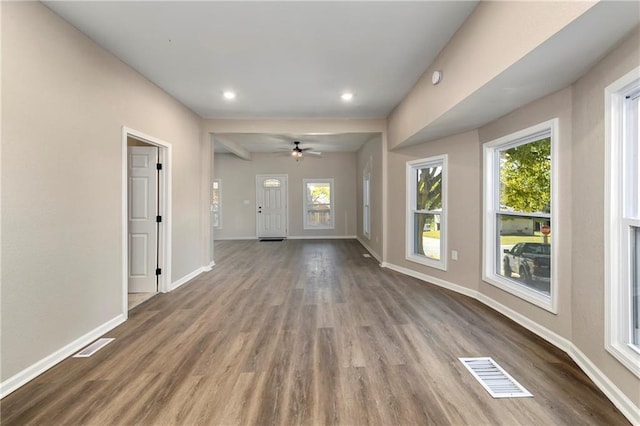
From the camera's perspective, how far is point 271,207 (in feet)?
32.2

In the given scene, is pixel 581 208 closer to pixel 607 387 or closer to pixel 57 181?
pixel 607 387

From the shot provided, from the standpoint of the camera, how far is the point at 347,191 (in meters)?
9.75

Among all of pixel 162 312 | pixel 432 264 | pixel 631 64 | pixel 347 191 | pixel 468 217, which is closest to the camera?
pixel 631 64

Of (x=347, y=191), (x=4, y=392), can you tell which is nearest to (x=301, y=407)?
(x=4, y=392)

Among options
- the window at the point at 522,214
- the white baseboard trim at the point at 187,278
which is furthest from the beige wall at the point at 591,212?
the white baseboard trim at the point at 187,278

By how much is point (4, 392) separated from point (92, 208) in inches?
58.7

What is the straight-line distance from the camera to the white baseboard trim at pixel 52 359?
200 cm

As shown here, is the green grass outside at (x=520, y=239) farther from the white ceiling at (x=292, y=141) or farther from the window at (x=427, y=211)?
the white ceiling at (x=292, y=141)

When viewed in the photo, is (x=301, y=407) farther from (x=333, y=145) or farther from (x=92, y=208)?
(x=333, y=145)

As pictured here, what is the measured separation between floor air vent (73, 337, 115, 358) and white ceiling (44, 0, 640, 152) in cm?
284

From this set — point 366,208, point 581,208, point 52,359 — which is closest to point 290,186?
point 366,208

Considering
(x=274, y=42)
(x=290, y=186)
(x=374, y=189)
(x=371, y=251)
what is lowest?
(x=371, y=251)

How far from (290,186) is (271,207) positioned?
96 centimetres

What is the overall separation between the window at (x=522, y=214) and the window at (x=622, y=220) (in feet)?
2.14
